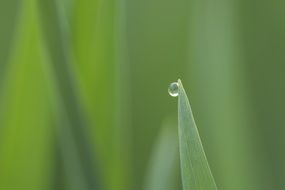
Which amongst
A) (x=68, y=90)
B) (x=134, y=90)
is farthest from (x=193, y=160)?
(x=134, y=90)

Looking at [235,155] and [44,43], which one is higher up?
[44,43]

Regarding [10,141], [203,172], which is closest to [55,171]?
[10,141]

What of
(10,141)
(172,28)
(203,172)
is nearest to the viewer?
(203,172)

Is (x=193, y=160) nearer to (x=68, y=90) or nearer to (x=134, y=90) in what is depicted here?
(x=68, y=90)

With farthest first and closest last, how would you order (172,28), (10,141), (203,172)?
(172,28)
(10,141)
(203,172)

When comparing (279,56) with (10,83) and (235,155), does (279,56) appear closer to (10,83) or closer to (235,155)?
(235,155)

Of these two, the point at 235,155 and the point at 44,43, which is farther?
the point at 235,155

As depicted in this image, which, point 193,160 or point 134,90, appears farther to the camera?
point 134,90

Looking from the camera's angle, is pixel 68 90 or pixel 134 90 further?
pixel 134 90
